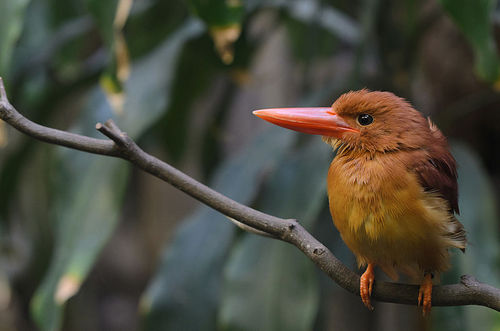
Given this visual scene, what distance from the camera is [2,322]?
2285 millimetres

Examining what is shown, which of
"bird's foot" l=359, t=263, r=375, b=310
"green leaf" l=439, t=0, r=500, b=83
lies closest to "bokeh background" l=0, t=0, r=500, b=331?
"green leaf" l=439, t=0, r=500, b=83

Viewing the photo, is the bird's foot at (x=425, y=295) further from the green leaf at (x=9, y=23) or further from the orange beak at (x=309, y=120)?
the green leaf at (x=9, y=23)

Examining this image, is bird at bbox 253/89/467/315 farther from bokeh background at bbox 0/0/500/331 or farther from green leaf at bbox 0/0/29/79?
green leaf at bbox 0/0/29/79

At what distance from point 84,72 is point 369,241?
1209 mm

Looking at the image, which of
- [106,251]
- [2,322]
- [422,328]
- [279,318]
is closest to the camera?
[279,318]

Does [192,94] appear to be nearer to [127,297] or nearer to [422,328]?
[422,328]

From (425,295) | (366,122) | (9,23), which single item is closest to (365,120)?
(366,122)

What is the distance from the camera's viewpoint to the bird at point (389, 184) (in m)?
0.62

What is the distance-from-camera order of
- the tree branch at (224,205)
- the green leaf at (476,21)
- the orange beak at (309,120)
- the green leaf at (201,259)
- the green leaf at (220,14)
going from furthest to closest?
the green leaf at (201,259) → the green leaf at (220,14) → the green leaf at (476,21) → the orange beak at (309,120) → the tree branch at (224,205)

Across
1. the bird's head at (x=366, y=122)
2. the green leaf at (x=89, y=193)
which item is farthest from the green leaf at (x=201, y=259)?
the bird's head at (x=366, y=122)

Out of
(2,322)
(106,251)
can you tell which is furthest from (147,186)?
(2,322)

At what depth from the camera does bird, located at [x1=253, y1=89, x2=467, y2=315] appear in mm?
625

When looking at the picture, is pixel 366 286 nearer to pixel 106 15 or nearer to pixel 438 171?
pixel 438 171

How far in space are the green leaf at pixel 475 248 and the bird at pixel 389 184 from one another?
1.21 ft
